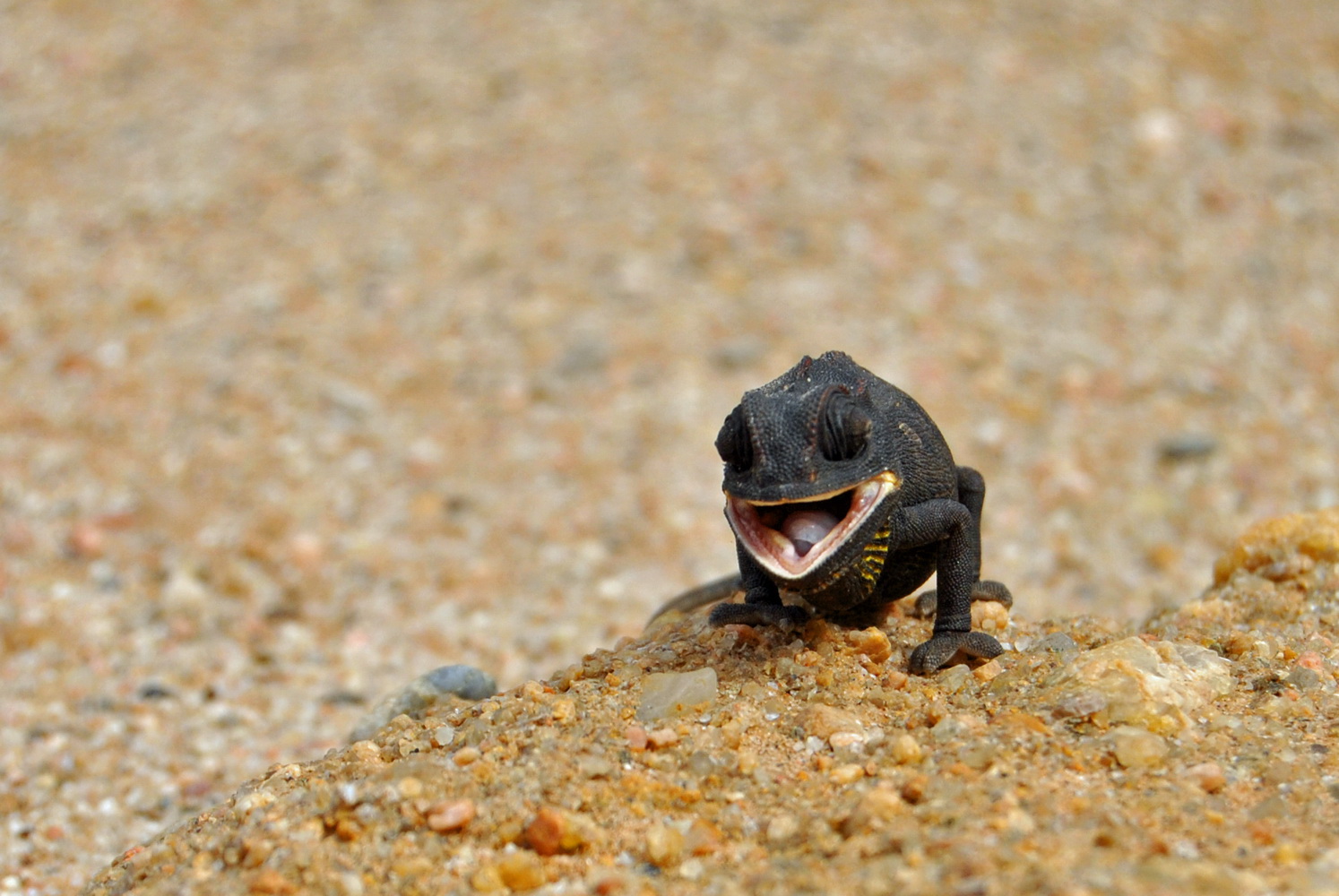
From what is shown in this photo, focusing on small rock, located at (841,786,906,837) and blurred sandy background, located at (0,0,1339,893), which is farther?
blurred sandy background, located at (0,0,1339,893)

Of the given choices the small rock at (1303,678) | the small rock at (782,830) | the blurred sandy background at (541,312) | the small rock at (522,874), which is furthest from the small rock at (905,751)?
the blurred sandy background at (541,312)

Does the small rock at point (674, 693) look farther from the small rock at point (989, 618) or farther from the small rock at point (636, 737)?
the small rock at point (989, 618)

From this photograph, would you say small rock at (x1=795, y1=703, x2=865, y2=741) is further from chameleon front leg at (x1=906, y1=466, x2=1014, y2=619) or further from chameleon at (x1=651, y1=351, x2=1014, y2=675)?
chameleon front leg at (x1=906, y1=466, x2=1014, y2=619)

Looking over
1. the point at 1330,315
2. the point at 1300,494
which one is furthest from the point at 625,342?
the point at 1330,315

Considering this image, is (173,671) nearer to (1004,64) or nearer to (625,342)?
(625,342)

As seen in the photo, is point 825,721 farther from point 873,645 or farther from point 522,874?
point 522,874

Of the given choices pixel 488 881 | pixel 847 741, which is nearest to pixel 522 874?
pixel 488 881

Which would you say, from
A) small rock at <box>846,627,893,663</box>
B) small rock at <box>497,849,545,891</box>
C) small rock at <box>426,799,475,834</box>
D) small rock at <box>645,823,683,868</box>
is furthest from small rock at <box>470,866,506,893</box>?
small rock at <box>846,627,893,663</box>
